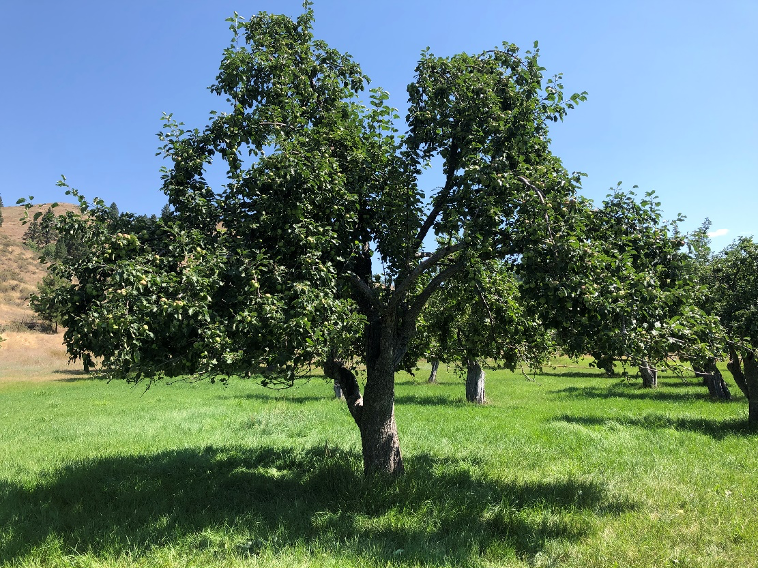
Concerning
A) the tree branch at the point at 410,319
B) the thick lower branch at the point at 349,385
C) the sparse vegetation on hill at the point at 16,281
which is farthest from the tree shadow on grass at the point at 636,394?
the sparse vegetation on hill at the point at 16,281

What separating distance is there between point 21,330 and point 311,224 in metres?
85.7

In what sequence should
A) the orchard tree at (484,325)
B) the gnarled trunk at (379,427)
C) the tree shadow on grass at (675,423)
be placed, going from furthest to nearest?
the tree shadow on grass at (675,423) → the orchard tree at (484,325) → the gnarled trunk at (379,427)

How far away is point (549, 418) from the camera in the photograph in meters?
18.9

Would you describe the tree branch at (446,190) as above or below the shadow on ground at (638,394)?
above

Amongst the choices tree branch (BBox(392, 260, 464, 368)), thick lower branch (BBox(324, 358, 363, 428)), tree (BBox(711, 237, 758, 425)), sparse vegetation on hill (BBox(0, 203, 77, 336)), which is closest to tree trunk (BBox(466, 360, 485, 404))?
tree (BBox(711, 237, 758, 425))

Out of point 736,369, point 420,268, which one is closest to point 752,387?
point 736,369

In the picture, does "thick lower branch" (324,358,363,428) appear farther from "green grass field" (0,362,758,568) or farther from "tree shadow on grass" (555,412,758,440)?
"tree shadow on grass" (555,412,758,440)

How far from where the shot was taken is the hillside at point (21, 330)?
177 ft

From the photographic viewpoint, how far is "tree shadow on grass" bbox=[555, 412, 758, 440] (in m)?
15.1

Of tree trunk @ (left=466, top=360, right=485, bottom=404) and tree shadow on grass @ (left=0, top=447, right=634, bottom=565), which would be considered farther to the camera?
tree trunk @ (left=466, top=360, right=485, bottom=404)

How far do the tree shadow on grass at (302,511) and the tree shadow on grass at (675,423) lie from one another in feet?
26.9

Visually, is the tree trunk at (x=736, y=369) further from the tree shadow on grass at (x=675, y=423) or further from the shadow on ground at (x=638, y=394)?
the shadow on ground at (x=638, y=394)

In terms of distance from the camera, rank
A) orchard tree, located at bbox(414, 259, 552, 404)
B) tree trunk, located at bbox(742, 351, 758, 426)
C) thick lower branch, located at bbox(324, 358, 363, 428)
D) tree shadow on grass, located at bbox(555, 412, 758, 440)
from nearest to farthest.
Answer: thick lower branch, located at bbox(324, 358, 363, 428), orchard tree, located at bbox(414, 259, 552, 404), tree shadow on grass, located at bbox(555, 412, 758, 440), tree trunk, located at bbox(742, 351, 758, 426)

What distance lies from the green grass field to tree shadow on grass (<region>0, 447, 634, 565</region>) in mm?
39
